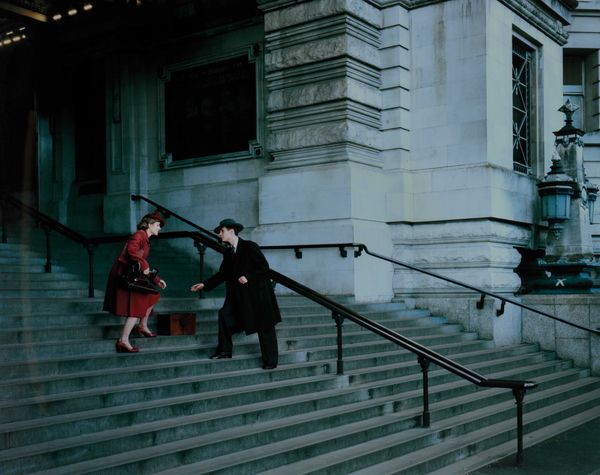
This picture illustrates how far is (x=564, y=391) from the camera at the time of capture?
39.0 feet

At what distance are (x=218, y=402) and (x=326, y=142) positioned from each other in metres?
7.80

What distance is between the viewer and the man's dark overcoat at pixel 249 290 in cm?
915

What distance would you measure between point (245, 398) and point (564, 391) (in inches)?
230

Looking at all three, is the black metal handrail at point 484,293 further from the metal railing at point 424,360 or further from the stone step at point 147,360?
the metal railing at point 424,360

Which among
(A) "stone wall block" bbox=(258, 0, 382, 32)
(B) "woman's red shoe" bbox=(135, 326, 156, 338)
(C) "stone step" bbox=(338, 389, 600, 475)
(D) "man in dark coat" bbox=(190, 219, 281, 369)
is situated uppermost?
(A) "stone wall block" bbox=(258, 0, 382, 32)

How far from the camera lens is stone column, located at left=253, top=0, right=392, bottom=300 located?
1435 centimetres

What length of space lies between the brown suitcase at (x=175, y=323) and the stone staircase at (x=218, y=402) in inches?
5.8

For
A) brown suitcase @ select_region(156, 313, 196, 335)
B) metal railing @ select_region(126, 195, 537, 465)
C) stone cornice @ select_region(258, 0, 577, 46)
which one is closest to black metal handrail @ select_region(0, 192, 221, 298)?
metal railing @ select_region(126, 195, 537, 465)

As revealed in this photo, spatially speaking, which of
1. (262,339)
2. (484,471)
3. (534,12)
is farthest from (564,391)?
(534,12)

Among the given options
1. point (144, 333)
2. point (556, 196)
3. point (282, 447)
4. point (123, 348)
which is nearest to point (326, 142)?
point (556, 196)

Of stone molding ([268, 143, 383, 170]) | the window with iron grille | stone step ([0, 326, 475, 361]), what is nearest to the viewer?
stone step ([0, 326, 475, 361])

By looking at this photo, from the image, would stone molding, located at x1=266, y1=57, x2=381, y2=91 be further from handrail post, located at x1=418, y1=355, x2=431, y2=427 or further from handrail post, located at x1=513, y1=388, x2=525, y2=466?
handrail post, located at x1=513, y1=388, x2=525, y2=466

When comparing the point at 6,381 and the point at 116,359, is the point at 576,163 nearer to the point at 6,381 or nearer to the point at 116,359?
the point at 116,359

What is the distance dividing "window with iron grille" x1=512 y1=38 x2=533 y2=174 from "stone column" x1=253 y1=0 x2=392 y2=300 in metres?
3.31
